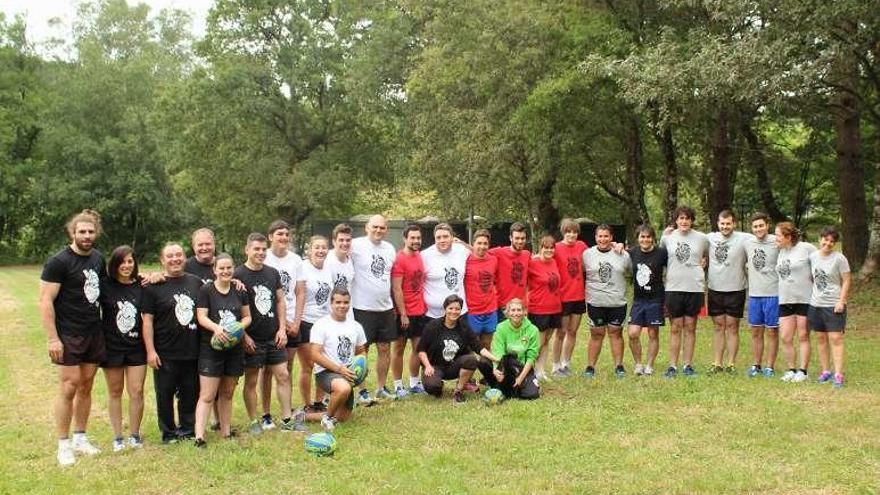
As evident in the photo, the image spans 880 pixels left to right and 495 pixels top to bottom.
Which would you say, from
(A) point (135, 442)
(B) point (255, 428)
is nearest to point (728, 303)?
(B) point (255, 428)

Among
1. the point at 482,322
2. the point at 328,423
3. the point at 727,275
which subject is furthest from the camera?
the point at 727,275

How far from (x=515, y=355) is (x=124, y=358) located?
3648mm

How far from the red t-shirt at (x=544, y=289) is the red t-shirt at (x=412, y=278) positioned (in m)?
1.29

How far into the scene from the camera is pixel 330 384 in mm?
6844

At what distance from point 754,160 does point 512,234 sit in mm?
15641

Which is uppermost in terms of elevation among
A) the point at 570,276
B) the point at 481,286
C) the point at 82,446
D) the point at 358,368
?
the point at 570,276

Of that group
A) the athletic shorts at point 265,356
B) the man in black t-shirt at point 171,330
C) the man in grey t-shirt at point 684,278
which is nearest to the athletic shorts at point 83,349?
the man in black t-shirt at point 171,330

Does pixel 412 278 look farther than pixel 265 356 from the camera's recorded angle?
Yes

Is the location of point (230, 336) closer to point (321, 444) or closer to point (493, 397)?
point (321, 444)

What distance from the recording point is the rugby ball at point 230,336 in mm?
6066

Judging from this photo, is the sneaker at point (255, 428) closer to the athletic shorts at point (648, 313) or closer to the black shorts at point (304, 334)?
the black shorts at point (304, 334)

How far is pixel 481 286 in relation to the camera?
26.7 ft

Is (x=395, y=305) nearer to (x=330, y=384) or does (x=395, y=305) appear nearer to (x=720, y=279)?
(x=330, y=384)

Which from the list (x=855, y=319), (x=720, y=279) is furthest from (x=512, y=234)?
(x=855, y=319)
